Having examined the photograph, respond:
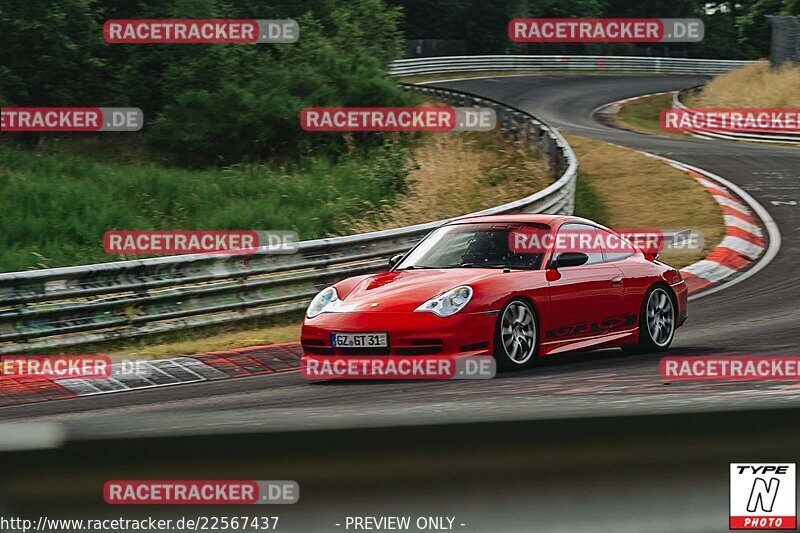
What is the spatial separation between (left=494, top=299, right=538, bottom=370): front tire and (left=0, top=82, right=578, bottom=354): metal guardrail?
428cm

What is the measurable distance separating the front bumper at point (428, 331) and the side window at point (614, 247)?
1735 mm

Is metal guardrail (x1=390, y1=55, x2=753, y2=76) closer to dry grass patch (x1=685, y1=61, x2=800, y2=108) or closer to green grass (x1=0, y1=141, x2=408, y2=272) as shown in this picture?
dry grass patch (x1=685, y1=61, x2=800, y2=108)

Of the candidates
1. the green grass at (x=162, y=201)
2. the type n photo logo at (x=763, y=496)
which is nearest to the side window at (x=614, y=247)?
the type n photo logo at (x=763, y=496)

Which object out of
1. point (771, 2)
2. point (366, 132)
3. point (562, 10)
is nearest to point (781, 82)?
point (366, 132)

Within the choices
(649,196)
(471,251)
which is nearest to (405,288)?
(471,251)

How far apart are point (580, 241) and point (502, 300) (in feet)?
4.44

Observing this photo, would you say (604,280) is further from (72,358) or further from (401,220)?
(401,220)

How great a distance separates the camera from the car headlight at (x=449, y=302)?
812cm

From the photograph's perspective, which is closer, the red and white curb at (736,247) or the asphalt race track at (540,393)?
the asphalt race track at (540,393)

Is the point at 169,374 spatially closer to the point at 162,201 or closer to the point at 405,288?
the point at 405,288

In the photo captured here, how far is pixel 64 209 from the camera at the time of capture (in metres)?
23.7

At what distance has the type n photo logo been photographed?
10.9 feet

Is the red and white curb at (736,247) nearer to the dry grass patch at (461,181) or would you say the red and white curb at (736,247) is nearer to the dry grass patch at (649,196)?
the dry grass patch at (649,196)

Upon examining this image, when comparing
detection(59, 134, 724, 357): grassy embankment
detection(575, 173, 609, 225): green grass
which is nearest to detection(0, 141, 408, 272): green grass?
detection(59, 134, 724, 357): grassy embankment
